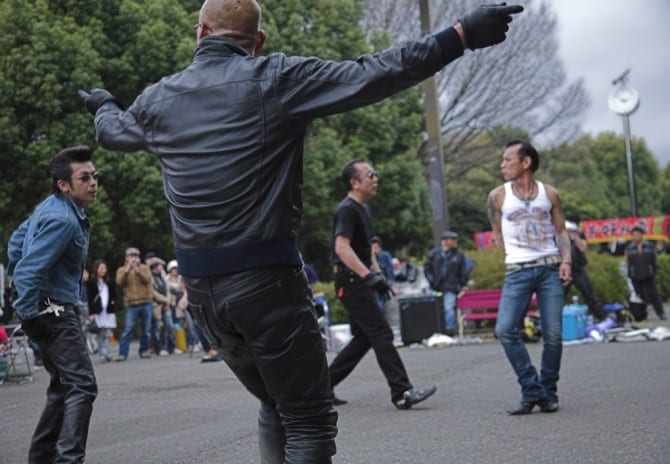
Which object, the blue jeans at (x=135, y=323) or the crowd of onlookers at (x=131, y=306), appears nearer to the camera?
the crowd of onlookers at (x=131, y=306)

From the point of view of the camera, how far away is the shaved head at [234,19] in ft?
12.2

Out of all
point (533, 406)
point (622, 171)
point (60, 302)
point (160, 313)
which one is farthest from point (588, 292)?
point (622, 171)

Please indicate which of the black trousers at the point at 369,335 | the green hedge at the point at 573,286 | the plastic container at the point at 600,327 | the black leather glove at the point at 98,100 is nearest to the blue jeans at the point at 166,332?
the green hedge at the point at 573,286

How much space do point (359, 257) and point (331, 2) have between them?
2554 centimetres

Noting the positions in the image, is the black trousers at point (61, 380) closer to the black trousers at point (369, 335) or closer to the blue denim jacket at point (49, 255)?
the blue denim jacket at point (49, 255)

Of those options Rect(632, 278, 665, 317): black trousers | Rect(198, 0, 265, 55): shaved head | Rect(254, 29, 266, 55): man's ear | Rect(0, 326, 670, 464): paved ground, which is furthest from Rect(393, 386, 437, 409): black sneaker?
Rect(632, 278, 665, 317): black trousers

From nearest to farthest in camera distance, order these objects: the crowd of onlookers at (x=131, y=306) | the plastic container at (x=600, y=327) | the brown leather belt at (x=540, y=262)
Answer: the brown leather belt at (x=540, y=262) → the plastic container at (x=600, y=327) → the crowd of onlookers at (x=131, y=306)

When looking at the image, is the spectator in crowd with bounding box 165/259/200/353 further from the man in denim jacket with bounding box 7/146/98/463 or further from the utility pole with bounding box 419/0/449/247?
the man in denim jacket with bounding box 7/146/98/463

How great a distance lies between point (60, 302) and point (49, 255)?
0.31m

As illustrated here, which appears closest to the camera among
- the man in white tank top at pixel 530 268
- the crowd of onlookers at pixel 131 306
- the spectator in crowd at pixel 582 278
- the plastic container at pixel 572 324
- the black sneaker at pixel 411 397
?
the man in white tank top at pixel 530 268

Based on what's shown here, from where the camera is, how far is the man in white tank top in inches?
302

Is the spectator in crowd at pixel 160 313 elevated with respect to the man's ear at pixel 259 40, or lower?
lower

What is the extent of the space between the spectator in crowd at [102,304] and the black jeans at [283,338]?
14.3 m

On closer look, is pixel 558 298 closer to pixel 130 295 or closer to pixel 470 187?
pixel 130 295
